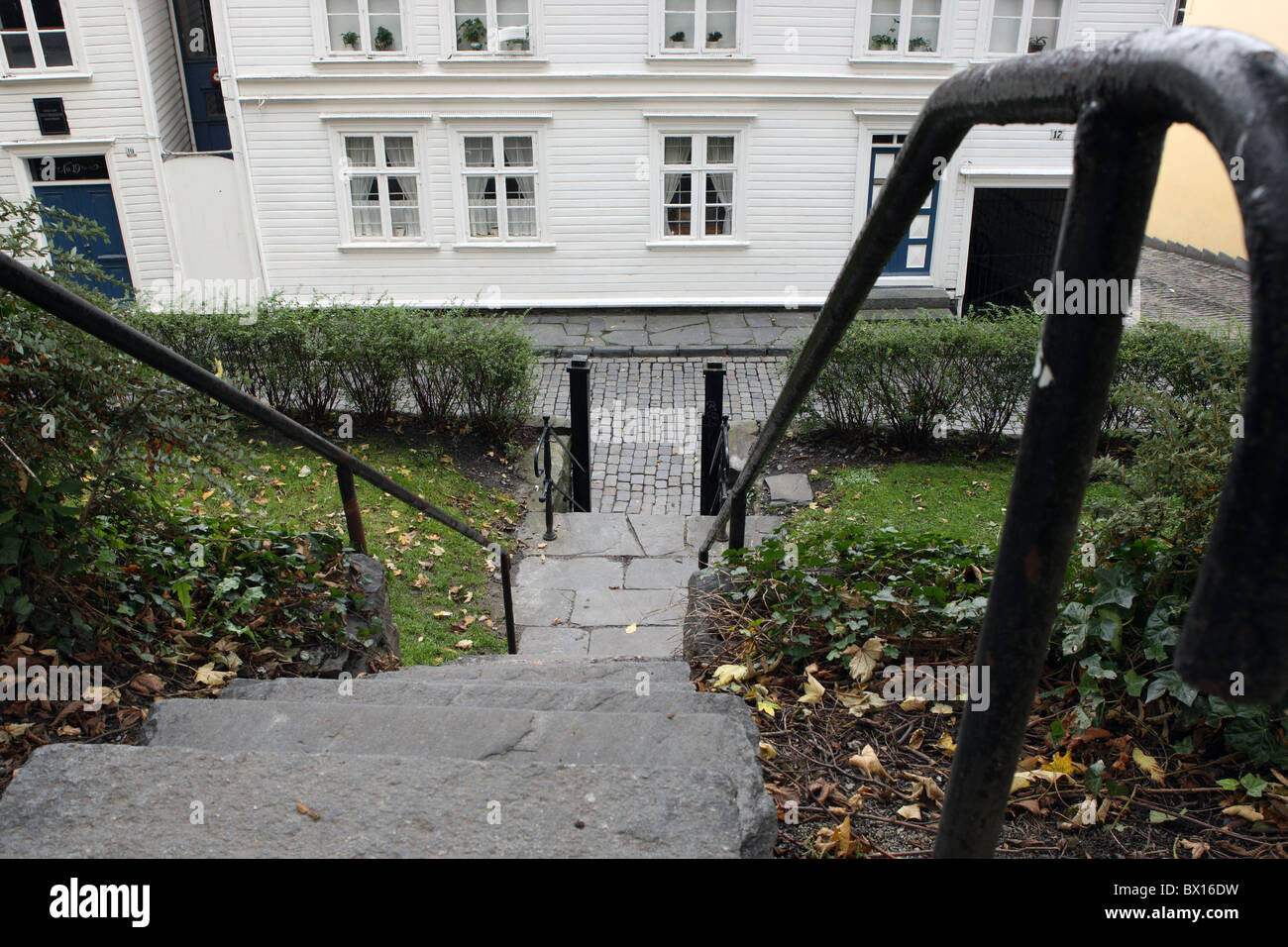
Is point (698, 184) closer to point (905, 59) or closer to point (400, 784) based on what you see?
point (905, 59)

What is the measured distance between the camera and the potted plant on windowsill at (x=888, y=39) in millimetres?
14930

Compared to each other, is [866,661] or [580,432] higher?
[866,661]

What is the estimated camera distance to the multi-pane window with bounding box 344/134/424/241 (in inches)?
591

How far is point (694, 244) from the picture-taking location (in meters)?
15.5

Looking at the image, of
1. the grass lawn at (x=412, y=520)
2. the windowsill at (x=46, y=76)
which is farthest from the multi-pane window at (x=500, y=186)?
the grass lawn at (x=412, y=520)

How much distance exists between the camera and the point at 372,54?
14.4 m

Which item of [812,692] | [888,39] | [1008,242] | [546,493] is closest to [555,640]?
[546,493]

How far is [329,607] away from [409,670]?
50 centimetres

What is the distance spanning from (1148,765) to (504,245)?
14.3 meters

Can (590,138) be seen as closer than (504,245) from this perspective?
Yes

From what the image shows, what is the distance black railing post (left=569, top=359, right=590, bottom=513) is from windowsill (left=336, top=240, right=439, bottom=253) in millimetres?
7587

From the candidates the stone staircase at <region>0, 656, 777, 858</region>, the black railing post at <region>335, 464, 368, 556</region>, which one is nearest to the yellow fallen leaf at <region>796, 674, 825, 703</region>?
the stone staircase at <region>0, 656, 777, 858</region>

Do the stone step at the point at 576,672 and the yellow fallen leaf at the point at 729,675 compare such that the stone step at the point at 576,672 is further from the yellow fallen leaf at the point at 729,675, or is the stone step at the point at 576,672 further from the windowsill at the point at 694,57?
the windowsill at the point at 694,57
